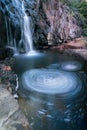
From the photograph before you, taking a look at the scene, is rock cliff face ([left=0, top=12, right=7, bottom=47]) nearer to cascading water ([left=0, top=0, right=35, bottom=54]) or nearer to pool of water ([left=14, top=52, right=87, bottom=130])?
cascading water ([left=0, top=0, right=35, bottom=54])

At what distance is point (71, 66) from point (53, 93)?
8.70ft

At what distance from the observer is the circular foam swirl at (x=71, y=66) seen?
728cm

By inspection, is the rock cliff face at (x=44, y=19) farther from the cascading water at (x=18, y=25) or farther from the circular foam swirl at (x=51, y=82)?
the circular foam swirl at (x=51, y=82)

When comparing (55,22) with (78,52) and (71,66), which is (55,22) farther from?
(71,66)

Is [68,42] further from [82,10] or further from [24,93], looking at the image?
[24,93]

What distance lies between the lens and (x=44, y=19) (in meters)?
10.6

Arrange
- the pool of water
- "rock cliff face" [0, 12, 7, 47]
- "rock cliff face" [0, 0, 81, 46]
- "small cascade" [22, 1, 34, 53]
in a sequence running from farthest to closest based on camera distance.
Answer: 1. "small cascade" [22, 1, 34, 53]
2. "rock cliff face" [0, 0, 81, 46]
3. "rock cliff face" [0, 12, 7, 47]
4. the pool of water

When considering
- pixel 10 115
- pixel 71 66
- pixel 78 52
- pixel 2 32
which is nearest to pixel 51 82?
pixel 71 66

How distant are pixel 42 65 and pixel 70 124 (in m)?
3.84

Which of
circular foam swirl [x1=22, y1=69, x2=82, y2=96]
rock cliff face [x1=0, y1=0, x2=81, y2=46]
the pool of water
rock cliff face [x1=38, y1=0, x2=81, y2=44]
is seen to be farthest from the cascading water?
circular foam swirl [x1=22, y1=69, x2=82, y2=96]

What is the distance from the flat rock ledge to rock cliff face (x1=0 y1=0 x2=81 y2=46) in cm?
569

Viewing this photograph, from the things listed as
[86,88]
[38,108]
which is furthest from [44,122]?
[86,88]

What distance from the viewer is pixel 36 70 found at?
698 centimetres

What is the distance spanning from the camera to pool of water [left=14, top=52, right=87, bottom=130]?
A: 13.5ft
